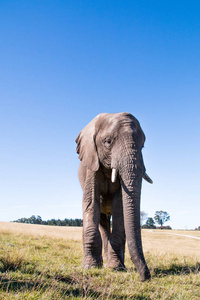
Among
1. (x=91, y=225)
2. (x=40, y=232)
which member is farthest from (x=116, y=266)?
(x=40, y=232)

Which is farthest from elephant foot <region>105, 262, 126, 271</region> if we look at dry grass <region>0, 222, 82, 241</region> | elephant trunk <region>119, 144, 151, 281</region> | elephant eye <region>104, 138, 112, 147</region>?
dry grass <region>0, 222, 82, 241</region>

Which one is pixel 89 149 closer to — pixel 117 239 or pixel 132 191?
pixel 132 191

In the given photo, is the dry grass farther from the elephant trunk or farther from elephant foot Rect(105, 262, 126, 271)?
the elephant trunk

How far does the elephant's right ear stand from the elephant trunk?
1095 millimetres

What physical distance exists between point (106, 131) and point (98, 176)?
4.39 feet

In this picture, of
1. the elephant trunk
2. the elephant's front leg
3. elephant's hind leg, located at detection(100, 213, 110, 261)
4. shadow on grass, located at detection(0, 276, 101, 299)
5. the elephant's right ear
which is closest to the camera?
shadow on grass, located at detection(0, 276, 101, 299)

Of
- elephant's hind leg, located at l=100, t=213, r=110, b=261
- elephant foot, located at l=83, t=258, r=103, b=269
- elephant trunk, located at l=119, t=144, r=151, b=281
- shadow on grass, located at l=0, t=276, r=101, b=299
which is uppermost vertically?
elephant trunk, located at l=119, t=144, r=151, b=281

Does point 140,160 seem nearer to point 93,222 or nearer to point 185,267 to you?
point 93,222

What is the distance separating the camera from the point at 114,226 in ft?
27.6

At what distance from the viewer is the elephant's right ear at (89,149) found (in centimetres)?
844

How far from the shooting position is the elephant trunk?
6.67 meters

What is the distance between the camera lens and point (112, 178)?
7727 mm

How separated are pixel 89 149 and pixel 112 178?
1.40 meters

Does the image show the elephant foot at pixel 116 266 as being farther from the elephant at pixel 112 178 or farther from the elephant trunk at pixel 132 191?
the elephant trunk at pixel 132 191
